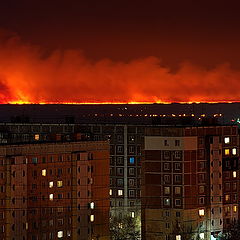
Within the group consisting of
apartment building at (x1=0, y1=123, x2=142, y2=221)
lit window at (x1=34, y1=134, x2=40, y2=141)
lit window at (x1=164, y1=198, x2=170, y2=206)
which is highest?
lit window at (x1=34, y1=134, x2=40, y2=141)

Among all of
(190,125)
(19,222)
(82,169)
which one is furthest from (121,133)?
(19,222)

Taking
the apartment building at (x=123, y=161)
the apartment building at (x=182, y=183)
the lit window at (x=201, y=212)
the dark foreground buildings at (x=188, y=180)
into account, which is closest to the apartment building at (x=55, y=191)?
the dark foreground buildings at (x=188, y=180)

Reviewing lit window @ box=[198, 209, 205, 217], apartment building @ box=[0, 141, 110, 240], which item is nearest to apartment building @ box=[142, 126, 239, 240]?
lit window @ box=[198, 209, 205, 217]

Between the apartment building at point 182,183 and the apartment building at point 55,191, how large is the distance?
4832mm

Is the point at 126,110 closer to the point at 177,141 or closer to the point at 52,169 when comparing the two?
the point at 177,141

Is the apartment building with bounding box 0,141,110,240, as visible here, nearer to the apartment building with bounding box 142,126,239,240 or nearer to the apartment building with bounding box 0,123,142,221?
the apartment building with bounding box 142,126,239,240

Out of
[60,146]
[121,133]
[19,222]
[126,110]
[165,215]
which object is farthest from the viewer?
[126,110]

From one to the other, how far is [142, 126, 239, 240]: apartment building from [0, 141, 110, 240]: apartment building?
4832 millimetres

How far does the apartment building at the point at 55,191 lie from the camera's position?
29.9m

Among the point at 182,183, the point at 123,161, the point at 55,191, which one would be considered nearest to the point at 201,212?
the point at 182,183

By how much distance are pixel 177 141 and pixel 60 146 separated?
748 centimetres

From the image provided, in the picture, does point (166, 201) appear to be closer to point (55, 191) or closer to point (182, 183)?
point (182, 183)

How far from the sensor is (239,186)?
40062mm

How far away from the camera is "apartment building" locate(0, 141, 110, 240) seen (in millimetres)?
29859
